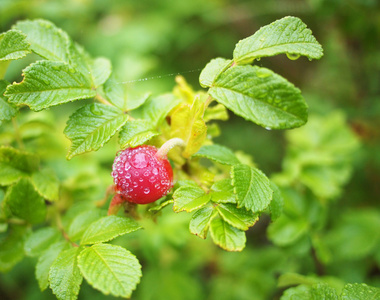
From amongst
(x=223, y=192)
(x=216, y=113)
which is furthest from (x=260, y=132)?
(x=223, y=192)

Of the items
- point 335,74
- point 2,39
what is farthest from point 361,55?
point 2,39

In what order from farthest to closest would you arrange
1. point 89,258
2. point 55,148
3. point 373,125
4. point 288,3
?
1. point 288,3
2. point 373,125
3. point 55,148
4. point 89,258

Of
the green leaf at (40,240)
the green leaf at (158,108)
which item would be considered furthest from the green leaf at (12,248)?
the green leaf at (158,108)

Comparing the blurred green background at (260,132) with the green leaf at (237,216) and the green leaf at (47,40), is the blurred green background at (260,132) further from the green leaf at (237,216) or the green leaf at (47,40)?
the green leaf at (237,216)

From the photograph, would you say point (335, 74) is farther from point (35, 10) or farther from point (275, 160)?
point (35, 10)

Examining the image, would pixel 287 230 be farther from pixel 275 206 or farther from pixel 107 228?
pixel 107 228
